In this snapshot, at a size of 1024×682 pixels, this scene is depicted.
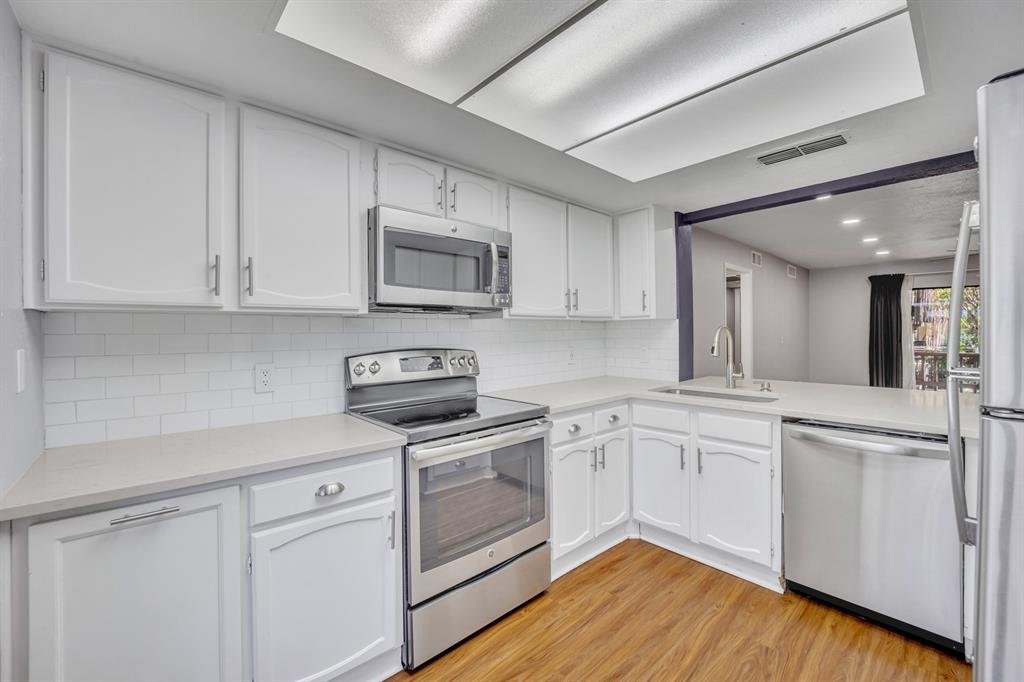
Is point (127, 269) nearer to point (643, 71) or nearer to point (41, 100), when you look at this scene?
point (41, 100)

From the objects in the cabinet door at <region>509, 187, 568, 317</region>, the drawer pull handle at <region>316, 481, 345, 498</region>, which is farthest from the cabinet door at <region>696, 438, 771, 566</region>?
the drawer pull handle at <region>316, 481, 345, 498</region>

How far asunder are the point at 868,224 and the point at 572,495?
11.2ft

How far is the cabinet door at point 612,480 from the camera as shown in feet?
8.54

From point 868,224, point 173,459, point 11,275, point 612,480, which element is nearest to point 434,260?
point 173,459

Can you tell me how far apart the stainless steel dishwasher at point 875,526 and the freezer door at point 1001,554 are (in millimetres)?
1231

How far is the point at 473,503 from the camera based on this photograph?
1.94 m

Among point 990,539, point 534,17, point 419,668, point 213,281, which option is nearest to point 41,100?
point 213,281

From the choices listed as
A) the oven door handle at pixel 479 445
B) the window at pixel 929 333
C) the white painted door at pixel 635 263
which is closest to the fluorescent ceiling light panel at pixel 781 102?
the white painted door at pixel 635 263

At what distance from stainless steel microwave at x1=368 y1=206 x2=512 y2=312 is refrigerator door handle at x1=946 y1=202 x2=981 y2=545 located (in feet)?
5.45

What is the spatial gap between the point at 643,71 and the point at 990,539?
1480mm

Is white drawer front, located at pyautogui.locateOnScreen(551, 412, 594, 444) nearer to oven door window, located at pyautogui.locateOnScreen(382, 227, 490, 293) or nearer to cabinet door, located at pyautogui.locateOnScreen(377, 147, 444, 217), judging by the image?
oven door window, located at pyautogui.locateOnScreen(382, 227, 490, 293)

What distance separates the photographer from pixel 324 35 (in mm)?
1324

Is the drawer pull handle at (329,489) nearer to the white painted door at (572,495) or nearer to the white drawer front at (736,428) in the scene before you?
the white painted door at (572,495)

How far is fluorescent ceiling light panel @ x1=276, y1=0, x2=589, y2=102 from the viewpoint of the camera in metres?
1.22
